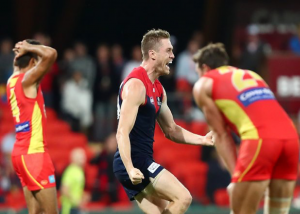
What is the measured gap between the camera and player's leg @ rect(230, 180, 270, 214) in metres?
5.94

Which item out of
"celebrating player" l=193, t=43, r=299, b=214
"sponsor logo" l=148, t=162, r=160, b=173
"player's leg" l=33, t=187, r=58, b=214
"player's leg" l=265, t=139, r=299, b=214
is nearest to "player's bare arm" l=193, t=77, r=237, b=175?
"celebrating player" l=193, t=43, r=299, b=214

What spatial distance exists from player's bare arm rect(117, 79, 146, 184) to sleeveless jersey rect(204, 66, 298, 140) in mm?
1061

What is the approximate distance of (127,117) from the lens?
6.78 metres

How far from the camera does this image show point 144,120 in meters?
7.21

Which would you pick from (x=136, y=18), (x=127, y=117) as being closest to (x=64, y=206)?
(x=127, y=117)

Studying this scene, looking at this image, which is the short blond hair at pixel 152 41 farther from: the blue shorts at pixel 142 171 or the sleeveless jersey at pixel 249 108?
the sleeveless jersey at pixel 249 108

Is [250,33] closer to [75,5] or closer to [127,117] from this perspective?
[75,5]

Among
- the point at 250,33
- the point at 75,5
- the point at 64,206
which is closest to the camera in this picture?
the point at 64,206

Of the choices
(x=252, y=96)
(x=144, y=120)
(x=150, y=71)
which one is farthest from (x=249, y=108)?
(x=150, y=71)

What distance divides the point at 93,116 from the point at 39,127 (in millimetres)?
8579

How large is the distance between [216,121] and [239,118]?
228mm

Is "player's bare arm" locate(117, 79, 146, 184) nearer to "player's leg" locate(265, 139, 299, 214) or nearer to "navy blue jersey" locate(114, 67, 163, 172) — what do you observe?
"navy blue jersey" locate(114, 67, 163, 172)

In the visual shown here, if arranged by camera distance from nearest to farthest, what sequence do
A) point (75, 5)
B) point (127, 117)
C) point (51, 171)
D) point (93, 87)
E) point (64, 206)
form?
1. point (127, 117)
2. point (51, 171)
3. point (64, 206)
4. point (93, 87)
5. point (75, 5)

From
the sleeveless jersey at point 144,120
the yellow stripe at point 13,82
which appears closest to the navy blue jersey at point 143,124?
the sleeveless jersey at point 144,120
